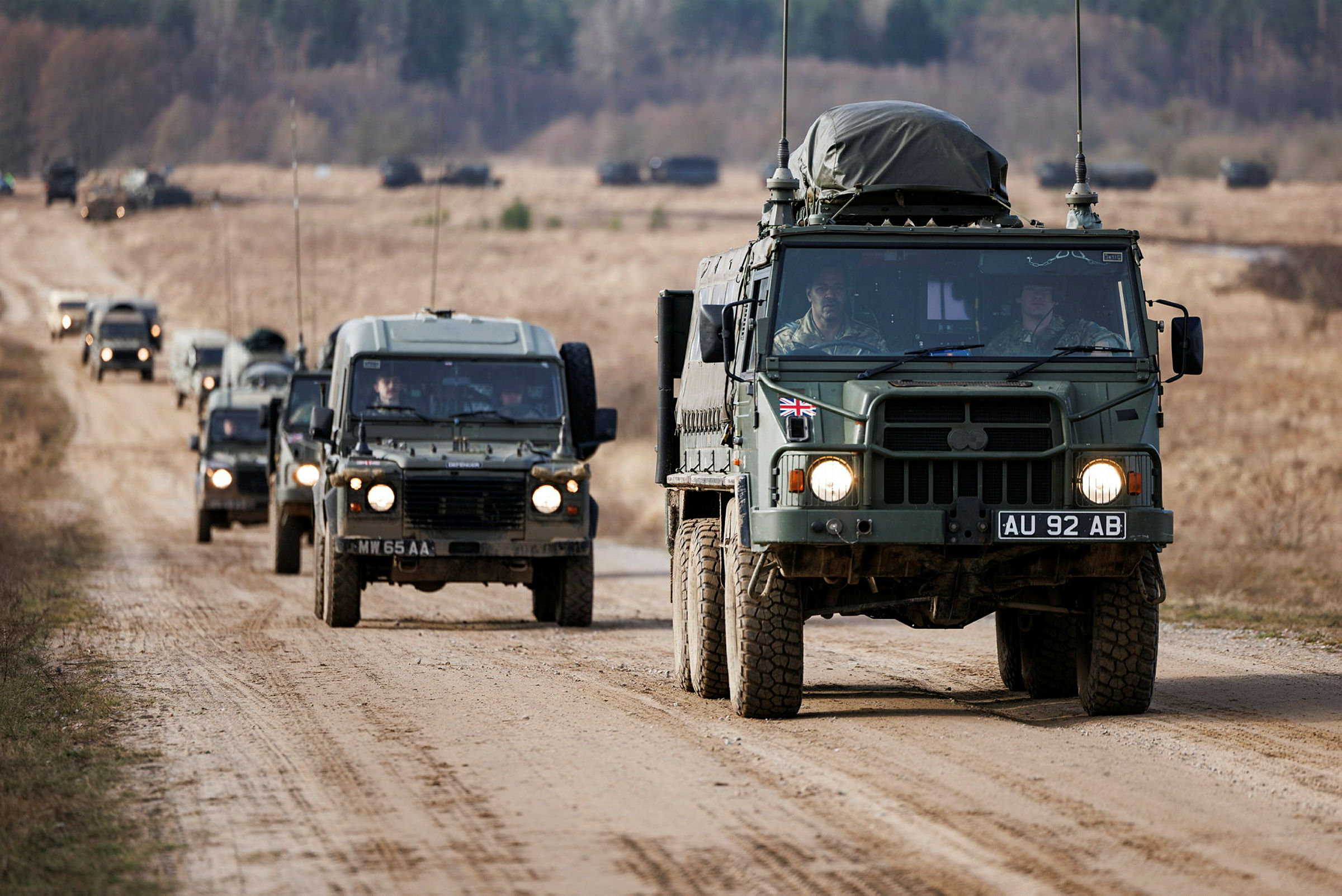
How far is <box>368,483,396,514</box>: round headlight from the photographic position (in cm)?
1548

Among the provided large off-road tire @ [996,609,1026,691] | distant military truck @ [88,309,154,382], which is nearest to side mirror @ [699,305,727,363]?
large off-road tire @ [996,609,1026,691]

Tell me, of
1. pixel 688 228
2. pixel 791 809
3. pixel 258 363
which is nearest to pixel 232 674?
pixel 791 809

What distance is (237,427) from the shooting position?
27000 mm

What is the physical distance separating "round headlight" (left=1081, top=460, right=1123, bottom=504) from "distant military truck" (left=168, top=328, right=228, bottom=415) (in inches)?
1448

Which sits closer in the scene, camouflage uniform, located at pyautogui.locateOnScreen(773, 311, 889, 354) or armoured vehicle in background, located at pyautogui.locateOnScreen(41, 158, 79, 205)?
camouflage uniform, located at pyautogui.locateOnScreen(773, 311, 889, 354)

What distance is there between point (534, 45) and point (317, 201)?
247ft

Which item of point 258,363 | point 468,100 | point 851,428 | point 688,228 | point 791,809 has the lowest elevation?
point 791,809

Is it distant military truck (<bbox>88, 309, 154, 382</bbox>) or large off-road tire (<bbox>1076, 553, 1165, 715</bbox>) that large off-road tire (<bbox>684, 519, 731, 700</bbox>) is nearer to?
large off-road tire (<bbox>1076, 553, 1165, 715</bbox>)

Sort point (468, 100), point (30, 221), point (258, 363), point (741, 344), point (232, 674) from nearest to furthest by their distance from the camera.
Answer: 1. point (741, 344)
2. point (232, 674)
3. point (258, 363)
4. point (30, 221)
5. point (468, 100)

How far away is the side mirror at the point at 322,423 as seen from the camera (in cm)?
1599

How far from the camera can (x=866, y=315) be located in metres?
9.75

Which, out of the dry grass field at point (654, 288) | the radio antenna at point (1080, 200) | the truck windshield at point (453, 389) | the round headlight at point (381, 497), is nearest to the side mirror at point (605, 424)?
the truck windshield at point (453, 389)

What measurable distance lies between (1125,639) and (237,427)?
1923 cm

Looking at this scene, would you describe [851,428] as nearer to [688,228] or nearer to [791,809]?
[791,809]
